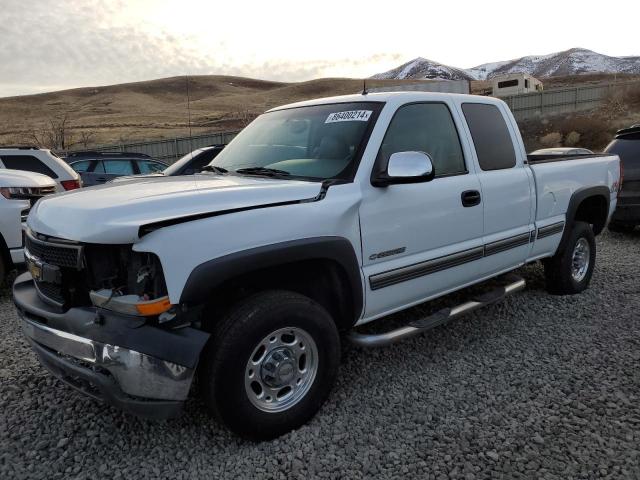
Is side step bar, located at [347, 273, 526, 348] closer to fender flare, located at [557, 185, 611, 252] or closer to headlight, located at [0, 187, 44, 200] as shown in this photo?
fender flare, located at [557, 185, 611, 252]

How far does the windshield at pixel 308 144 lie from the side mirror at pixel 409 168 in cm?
25

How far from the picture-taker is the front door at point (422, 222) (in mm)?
3148

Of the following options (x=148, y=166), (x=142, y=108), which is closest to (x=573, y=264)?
(x=148, y=166)

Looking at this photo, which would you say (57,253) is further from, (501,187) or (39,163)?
(39,163)

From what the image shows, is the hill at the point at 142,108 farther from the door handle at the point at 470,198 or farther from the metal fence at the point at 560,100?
the door handle at the point at 470,198

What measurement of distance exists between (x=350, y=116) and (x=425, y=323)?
1490mm

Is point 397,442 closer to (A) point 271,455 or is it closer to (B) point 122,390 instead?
(A) point 271,455

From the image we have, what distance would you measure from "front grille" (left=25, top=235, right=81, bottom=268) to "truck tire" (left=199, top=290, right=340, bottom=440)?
0.78 m

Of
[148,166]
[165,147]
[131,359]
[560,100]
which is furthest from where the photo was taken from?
[560,100]

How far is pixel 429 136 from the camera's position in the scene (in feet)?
12.2

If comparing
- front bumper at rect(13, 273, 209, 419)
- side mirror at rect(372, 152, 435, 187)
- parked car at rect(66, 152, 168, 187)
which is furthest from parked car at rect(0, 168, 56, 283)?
parked car at rect(66, 152, 168, 187)

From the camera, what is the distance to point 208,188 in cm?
279

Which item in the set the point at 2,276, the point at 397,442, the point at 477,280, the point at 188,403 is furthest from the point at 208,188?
the point at 2,276

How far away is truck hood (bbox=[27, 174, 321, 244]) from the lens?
2.35 metres
